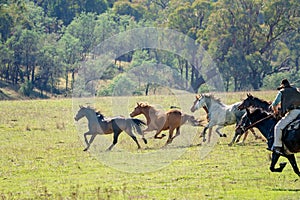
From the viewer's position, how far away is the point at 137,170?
1547cm

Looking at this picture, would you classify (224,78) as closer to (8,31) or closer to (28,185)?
(8,31)

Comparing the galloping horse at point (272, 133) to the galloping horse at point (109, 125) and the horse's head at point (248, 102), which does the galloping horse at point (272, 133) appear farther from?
the galloping horse at point (109, 125)

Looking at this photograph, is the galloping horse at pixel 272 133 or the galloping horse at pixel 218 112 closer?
the galloping horse at pixel 272 133

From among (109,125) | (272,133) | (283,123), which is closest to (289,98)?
(283,123)

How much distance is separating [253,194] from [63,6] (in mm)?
89312

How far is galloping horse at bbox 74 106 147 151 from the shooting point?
1952cm

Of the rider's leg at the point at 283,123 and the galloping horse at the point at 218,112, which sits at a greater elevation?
the rider's leg at the point at 283,123

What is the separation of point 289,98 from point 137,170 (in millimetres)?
4208

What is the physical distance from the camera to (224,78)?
62406 mm

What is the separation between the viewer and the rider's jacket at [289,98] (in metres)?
12.7

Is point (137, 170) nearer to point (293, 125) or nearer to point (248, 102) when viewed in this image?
point (248, 102)

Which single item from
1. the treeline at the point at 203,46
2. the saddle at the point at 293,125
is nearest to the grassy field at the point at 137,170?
the saddle at the point at 293,125

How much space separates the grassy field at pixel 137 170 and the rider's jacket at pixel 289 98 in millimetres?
1414

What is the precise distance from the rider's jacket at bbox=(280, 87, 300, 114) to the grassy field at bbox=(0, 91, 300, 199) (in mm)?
1414
